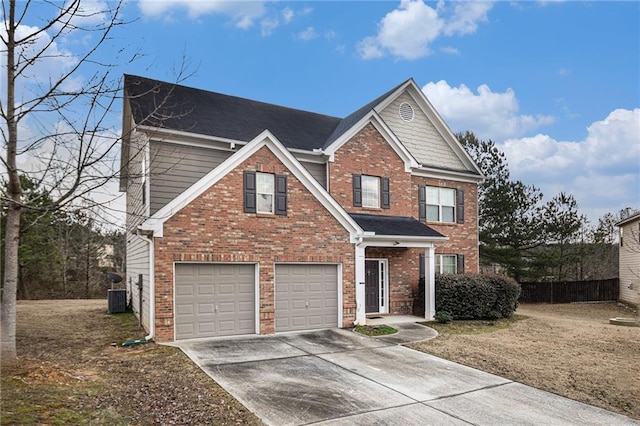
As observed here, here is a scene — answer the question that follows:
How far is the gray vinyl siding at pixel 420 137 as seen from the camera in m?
18.4

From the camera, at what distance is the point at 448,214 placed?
18.8 meters

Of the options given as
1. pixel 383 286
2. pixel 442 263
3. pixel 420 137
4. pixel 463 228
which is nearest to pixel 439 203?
pixel 463 228

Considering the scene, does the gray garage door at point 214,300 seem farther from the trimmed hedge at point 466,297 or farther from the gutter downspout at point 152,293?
the trimmed hedge at point 466,297

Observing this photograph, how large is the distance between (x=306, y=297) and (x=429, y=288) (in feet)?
16.8

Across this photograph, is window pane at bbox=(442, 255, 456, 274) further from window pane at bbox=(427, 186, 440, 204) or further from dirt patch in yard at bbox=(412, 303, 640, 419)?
dirt patch in yard at bbox=(412, 303, 640, 419)

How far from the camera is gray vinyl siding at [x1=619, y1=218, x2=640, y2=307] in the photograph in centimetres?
2466

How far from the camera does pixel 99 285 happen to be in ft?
99.7

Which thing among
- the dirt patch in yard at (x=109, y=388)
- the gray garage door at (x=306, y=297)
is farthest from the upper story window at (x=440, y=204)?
the dirt patch in yard at (x=109, y=388)

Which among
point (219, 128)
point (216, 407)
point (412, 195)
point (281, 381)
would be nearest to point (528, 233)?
point (412, 195)

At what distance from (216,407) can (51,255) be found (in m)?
24.9

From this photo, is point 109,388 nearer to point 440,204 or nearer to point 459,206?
point 440,204

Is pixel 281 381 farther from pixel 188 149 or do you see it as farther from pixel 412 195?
pixel 412 195

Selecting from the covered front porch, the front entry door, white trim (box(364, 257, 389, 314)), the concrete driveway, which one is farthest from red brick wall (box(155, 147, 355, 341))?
white trim (box(364, 257, 389, 314))

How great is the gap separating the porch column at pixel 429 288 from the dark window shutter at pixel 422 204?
2240 mm
